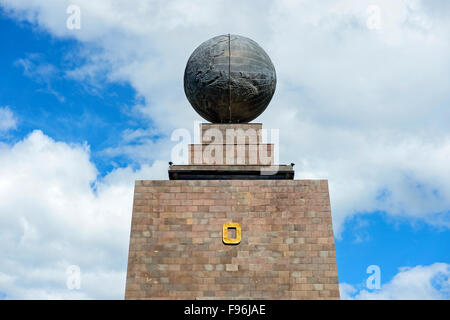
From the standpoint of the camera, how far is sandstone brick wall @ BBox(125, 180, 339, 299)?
19.6m

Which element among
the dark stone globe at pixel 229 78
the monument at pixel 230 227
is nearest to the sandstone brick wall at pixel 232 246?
the monument at pixel 230 227

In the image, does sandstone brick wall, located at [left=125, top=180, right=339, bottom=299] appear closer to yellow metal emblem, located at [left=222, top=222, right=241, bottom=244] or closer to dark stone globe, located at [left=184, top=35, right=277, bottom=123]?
yellow metal emblem, located at [left=222, top=222, right=241, bottom=244]

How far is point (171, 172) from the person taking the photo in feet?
71.6

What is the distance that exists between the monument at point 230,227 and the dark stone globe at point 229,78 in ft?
0.17

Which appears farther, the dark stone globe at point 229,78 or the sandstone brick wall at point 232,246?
the dark stone globe at point 229,78

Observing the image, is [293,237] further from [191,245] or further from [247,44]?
[247,44]

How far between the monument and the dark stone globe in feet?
0.17

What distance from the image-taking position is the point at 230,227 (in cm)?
2025

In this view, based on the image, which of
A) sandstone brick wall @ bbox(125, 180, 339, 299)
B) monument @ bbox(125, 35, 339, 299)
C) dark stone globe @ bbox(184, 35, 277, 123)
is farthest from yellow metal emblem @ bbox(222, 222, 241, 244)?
dark stone globe @ bbox(184, 35, 277, 123)

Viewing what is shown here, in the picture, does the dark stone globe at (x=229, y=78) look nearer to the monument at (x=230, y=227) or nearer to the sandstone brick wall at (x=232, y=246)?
the monument at (x=230, y=227)

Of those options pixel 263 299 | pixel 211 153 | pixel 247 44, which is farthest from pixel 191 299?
pixel 247 44

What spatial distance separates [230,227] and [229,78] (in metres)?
5.55

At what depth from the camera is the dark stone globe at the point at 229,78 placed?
2252cm

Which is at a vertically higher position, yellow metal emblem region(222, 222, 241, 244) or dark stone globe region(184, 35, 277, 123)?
dark stone globe region(184, 35, 277, 123)
